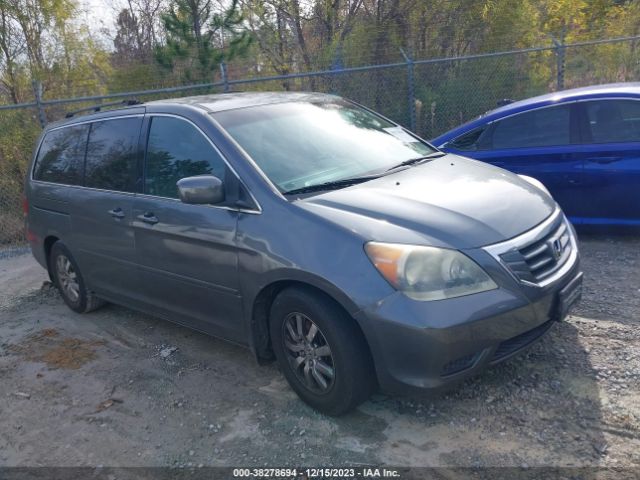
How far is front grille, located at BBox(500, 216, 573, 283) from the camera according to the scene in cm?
313

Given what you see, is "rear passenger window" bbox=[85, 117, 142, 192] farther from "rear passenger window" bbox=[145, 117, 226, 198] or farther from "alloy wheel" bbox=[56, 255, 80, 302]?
"alloy wheel" bbox=[56, 255, 80, 302]

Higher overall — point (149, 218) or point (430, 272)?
point (149, 218)

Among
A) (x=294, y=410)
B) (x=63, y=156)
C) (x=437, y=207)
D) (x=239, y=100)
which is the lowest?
(x=294, y=410)

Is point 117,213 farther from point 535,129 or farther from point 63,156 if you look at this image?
point 535,129

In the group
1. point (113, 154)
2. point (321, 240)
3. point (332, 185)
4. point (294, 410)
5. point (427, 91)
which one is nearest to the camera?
point (321, 240)

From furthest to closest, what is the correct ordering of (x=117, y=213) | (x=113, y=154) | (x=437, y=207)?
(x=113, y=154), (x=117, y=213), (x=437, y=207)

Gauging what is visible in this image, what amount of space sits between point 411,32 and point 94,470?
10.3 metres

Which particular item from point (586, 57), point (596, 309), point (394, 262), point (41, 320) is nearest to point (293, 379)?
point (394, 262)

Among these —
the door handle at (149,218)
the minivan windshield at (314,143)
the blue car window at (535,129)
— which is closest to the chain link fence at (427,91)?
the blue car window at (535,129)

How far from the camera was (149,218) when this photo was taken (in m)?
4.22

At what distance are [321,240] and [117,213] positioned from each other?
79.7 inches

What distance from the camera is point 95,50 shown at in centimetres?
1399

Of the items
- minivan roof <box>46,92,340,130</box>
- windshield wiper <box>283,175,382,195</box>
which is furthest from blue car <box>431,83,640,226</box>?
windshield wiper <box>283,175,382,195</box>

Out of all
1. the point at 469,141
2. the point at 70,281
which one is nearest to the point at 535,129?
the point at 469,141
